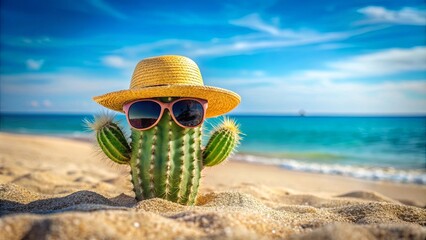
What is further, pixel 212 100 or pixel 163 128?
pixel 212 100

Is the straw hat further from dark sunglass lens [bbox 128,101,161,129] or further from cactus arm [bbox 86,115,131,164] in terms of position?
cactus arm [bbox 86,115,131,164]

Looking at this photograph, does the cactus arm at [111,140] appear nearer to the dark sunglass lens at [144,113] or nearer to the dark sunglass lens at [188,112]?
the dark sunglass lens at [144,113]

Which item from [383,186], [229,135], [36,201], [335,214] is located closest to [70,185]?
[36,201]

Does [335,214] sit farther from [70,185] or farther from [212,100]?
[70,185]

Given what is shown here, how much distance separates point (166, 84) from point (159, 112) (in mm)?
281

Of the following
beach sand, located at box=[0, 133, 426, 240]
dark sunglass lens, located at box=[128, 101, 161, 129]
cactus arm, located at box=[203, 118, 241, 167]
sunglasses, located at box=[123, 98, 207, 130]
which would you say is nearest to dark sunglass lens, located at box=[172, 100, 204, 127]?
sunglasses, located at box=[123, 98, 207, 130]

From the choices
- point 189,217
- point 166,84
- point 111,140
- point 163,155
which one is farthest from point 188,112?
point 189,217

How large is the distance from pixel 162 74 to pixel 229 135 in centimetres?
Result: 100

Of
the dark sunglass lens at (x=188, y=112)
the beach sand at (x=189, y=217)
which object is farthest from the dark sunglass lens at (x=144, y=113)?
the beach sand at (x=189, y=217)

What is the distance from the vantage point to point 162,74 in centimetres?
339

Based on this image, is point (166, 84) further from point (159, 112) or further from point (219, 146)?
point (219, 146)

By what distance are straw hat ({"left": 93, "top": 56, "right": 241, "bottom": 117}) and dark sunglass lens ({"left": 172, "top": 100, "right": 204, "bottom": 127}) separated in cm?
9

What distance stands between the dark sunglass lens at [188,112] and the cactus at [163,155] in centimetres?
8

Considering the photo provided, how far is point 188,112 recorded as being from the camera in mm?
3396
